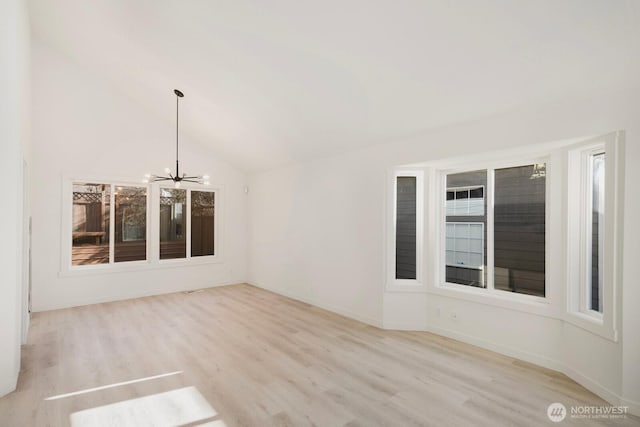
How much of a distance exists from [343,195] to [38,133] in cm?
526

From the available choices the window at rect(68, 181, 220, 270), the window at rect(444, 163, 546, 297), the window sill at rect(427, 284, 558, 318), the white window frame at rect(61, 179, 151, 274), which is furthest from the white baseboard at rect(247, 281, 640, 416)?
the white window frame at rect(61, 179, 151, 274)

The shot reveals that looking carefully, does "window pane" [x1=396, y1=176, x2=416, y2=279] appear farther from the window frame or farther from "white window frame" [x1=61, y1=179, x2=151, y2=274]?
"white window frame" [x1=61, y1=179, x2=151, y2=274]

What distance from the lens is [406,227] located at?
4508 millimetres

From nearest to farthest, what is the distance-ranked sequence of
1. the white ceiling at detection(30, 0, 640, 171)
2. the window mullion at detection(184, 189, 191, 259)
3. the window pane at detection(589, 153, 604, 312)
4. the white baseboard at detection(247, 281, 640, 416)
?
the white ceiling at detection(30, 0, 640, 171) → the white baseboard at detection(247, 281, 640, 416) → the window pane at detection(589, 153, 604, 312) → the window mullion at detection(184, 189, 191, 259)

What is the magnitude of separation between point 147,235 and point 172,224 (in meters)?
0.55

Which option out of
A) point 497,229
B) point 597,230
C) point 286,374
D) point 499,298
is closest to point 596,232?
point 597,230

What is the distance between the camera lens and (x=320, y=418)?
8.00ft

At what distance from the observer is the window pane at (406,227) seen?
4.48m

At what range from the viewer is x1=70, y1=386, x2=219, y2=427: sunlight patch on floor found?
240 centimetres

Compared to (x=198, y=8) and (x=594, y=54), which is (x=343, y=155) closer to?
(x=198, y=8)

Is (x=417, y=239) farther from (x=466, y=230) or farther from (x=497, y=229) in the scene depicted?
(x=497, y=229)

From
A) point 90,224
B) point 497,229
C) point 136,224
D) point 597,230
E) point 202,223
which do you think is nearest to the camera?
point 597,230

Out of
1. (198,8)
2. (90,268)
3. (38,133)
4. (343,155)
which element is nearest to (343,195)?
(343,155)

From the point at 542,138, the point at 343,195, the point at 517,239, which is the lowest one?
the point at 517,239
